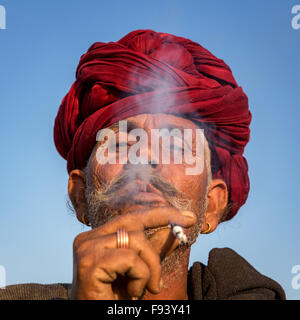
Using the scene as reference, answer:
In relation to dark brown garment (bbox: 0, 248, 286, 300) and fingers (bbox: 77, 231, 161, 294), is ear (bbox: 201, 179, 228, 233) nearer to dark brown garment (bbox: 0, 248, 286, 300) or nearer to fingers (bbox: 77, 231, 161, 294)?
dark brown garment (bbox: 0, 248, 286, 300)

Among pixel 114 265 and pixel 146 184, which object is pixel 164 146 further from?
pixel 114 265

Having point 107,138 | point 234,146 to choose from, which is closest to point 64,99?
point 107,138

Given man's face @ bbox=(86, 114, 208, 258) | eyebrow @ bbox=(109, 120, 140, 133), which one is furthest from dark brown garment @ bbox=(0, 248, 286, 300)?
eyebrow @ bbox=(109, 120, 140, 133)

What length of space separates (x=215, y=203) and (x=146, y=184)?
3.30ft

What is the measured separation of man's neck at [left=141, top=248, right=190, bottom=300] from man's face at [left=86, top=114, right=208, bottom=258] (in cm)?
19

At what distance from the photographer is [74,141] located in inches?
148

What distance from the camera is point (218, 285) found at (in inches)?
149

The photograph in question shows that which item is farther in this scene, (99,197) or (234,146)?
(234,146)

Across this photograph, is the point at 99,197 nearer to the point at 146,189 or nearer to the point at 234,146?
the point at 146,189

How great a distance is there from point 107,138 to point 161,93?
0.52m

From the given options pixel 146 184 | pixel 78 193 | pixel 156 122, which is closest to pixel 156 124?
pixel 156 122

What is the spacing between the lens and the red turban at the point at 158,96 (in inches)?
140

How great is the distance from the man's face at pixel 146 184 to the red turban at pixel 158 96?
0.39 ft
